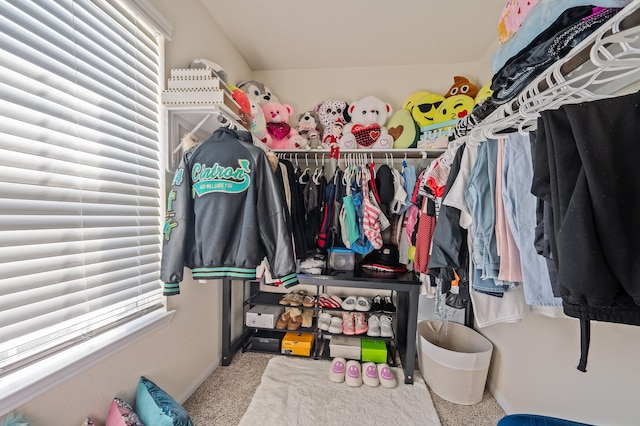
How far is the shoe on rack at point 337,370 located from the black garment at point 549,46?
1844 mm

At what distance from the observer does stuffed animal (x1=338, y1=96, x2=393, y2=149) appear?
1986 mm

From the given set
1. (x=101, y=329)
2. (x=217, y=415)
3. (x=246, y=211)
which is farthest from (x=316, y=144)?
(x=217, y=415)

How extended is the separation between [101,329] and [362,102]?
7.33 feet

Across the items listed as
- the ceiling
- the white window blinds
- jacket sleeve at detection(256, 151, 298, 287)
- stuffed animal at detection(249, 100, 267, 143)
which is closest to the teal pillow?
the white window blinds

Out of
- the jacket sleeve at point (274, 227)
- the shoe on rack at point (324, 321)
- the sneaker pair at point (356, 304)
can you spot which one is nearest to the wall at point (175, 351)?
the jacket sleeve at point (274, 227)

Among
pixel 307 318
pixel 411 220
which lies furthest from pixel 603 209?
pixel 307 318

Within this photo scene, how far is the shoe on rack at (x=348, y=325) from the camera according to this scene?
1862 millimetres

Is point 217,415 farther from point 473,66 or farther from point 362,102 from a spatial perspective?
point 473,66

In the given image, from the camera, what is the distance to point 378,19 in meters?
1.60

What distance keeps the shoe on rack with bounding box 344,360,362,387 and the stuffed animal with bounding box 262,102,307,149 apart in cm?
179

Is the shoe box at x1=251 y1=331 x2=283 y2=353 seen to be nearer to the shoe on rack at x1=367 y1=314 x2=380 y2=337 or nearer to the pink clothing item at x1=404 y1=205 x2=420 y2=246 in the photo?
the shoe on rack at x1=367 y1=314 x2=380 y2=337

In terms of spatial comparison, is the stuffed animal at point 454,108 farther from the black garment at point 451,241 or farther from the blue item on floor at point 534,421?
the blue item on floor at point 534,421

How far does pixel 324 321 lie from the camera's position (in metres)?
1.94

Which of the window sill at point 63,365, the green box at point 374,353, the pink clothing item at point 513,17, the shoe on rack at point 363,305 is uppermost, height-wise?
the pink clothing item at point 513,17
